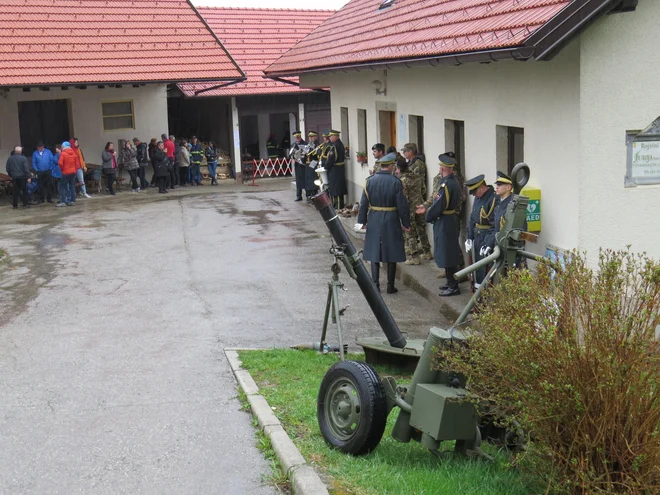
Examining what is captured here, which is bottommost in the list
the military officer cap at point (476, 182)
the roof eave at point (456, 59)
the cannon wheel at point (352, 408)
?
the cannon wheel at point (352, 408)

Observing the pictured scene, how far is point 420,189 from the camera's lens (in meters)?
14.2

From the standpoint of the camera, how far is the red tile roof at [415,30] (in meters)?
9.69

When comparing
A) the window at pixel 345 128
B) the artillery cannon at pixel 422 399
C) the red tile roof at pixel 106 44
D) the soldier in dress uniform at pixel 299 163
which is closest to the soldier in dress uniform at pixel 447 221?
the artillery cannon at pixel 422 399

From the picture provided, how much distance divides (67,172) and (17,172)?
3.99 feet

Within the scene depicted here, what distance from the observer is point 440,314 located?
38.9ft

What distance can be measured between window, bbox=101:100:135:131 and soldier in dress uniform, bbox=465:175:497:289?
1862 cm

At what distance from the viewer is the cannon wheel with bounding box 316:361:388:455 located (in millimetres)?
5953

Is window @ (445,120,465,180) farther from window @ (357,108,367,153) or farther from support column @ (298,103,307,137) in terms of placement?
A: support column @ (298,103,307,137)

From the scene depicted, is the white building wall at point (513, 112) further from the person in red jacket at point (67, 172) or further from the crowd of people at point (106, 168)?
the crowd of people at point (106, 168)

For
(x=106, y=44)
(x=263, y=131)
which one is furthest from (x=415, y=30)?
(x=263, y=131)

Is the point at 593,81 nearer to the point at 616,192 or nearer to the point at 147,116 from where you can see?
the point at 616,192

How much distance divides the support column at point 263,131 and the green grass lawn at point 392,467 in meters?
24.4

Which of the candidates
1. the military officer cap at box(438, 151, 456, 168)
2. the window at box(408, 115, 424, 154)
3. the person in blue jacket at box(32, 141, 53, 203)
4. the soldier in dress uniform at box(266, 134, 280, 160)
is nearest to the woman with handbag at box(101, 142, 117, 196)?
the person in blue jacket at box(32, 141, 53, 203)

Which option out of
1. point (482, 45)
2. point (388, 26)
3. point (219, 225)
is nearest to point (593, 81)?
point (482, 45)
